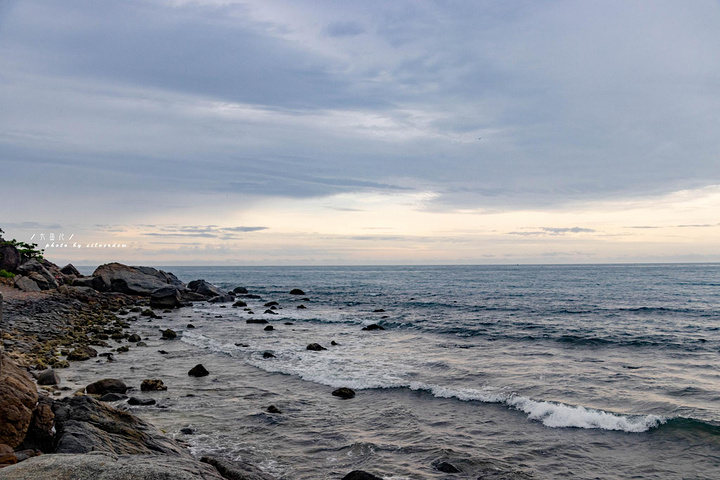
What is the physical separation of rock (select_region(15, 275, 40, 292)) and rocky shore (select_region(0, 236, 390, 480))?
0.07 m

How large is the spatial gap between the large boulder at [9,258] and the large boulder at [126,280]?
350 inches

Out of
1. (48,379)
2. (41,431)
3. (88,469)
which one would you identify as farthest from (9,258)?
(88,469)

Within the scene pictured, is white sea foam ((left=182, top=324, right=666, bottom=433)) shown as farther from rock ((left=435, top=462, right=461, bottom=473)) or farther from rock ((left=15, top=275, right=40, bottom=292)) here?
rock ((left=15, top=275, right=40, bottom=292))

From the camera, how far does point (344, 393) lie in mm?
14867

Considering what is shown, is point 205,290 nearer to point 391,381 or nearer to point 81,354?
point 81,354

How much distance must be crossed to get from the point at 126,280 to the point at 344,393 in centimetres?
4165

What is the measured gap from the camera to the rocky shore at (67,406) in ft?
16.6

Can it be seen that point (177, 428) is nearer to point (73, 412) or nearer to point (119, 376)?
point (73, 412)

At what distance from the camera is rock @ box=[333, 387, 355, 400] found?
14812mm

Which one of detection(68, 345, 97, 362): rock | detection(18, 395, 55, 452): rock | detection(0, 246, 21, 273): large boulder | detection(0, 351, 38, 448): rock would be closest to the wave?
detection(18, 395, 55, 452): rock

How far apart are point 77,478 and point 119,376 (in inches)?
507

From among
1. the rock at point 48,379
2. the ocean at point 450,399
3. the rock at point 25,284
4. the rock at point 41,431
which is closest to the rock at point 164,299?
the rock at point 25,284

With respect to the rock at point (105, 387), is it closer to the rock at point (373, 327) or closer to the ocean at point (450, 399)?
the ocean at point (450, 399)

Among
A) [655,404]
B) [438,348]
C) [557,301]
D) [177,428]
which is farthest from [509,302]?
[177,428]
